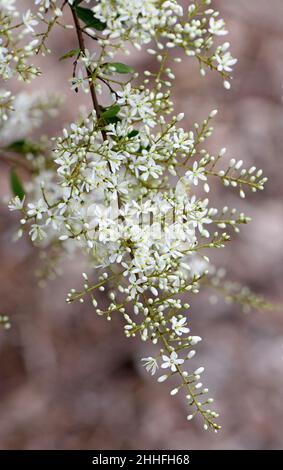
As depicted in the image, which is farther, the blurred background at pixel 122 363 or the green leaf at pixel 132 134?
the blurred background at pixel 122 363

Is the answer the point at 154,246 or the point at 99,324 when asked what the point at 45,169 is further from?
the point at 99,324

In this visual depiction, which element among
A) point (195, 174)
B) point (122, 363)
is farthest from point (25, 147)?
point (122, 363)

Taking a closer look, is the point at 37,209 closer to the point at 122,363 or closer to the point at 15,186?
the point at 15,186

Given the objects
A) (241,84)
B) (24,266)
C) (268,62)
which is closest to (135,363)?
(24,266)

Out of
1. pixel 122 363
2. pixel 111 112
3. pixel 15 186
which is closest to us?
pixel 111 112

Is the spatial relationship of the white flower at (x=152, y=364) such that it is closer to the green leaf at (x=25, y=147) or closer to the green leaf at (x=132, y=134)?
the green leaf at (x=132, y=134)

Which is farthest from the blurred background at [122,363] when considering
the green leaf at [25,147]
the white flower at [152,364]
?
the white flower at [152,364]
